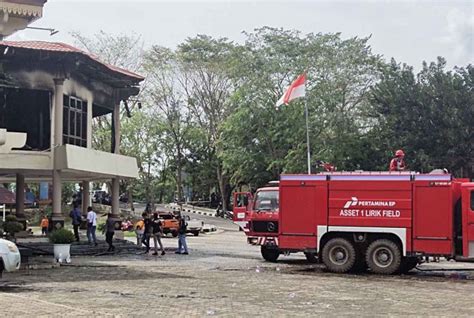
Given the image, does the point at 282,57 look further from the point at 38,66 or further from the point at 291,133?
the point at 38,66

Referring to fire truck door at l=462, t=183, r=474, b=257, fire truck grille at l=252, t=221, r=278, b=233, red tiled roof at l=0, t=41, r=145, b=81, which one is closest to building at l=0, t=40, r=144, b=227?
red tiled roof at l=0, t=41, r=145, b=81

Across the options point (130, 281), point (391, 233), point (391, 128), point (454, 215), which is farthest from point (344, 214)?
point (391, 128)

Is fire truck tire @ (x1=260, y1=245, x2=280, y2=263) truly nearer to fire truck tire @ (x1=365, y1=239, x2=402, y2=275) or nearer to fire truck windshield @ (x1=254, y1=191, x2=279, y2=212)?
fire truck windshield @ (x1=254, y1=191, x2=279, y2=212)

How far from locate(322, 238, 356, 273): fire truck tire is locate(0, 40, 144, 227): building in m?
12.3

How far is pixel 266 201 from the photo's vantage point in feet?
77.4

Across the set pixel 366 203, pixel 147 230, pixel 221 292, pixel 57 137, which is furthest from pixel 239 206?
pixel 221 292

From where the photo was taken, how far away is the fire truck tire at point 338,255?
20.0 m

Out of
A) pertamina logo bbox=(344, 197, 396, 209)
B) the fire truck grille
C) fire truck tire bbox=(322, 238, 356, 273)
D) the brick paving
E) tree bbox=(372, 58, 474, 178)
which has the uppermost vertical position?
tree bbox=(372, 58, 474, 178)

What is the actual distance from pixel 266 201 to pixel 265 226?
3.17 ft

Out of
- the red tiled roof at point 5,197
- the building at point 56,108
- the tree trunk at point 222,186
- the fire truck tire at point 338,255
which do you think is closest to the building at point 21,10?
the fire truck tire at point 338,255

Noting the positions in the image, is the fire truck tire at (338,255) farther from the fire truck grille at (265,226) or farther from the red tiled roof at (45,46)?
the red tiled roof at (45,46)

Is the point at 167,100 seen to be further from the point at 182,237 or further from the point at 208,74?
the point at 182,237

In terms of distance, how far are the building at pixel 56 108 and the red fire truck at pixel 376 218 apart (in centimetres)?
1126

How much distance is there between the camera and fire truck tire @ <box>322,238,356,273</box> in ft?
65.5
